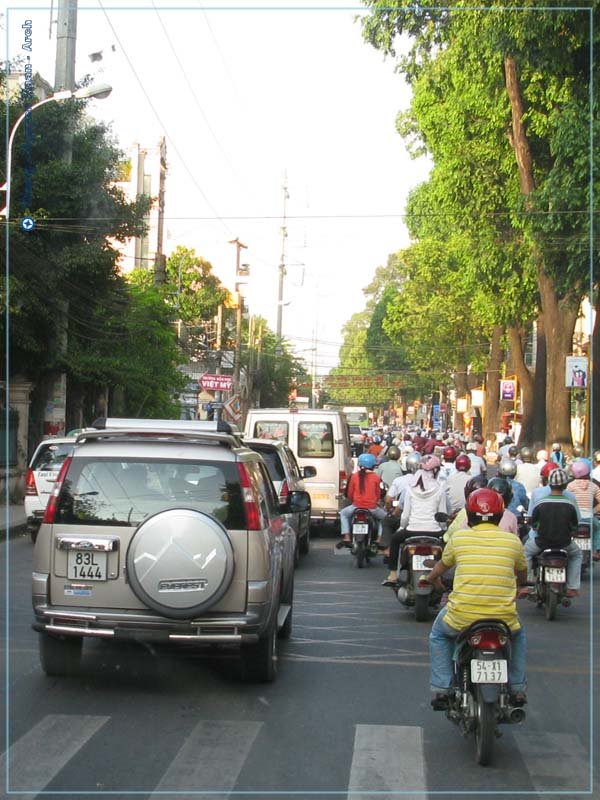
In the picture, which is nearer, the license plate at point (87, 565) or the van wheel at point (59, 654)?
the license plate at point (87, 565)

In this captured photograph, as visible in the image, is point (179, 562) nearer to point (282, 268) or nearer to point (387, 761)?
point (387, 761)

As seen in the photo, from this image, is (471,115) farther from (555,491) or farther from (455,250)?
(555,491)

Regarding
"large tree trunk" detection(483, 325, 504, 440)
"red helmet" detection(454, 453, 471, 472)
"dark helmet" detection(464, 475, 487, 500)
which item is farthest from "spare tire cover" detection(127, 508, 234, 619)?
"large tree trunk" detection(483, 325, 504, 440)

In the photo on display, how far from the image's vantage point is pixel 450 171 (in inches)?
1467

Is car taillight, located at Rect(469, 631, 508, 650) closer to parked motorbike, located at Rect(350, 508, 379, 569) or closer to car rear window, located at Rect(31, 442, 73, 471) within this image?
parked motorbike, located at Rect(350, 508, 379, 569)

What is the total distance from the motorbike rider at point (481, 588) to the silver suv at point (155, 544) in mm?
1469

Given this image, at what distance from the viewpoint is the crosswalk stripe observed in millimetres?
6039

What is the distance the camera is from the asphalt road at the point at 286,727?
6.11 metres

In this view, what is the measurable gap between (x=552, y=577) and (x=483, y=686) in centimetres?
616

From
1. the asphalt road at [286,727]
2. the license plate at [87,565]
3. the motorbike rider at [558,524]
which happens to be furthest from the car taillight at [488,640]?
the motorbike rider at [558,524]

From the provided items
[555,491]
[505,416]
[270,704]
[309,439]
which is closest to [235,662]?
[270,704]

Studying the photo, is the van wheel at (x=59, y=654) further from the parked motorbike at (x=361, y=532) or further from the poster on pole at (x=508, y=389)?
the poster on pole at (x=508, y=389)

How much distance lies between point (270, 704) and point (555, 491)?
226 inches

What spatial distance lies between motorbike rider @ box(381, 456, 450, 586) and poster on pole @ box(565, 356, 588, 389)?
719 inches
